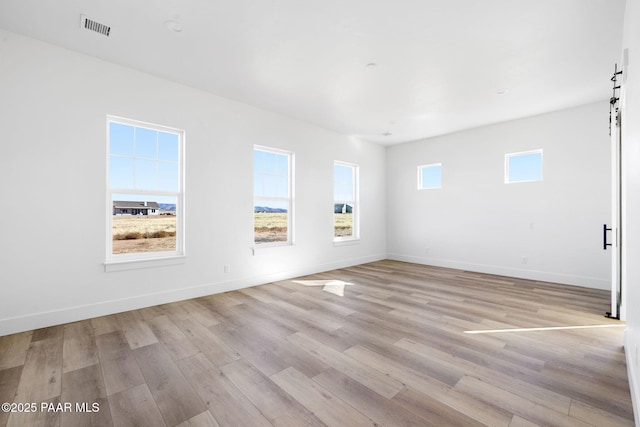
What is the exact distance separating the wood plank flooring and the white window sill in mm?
542

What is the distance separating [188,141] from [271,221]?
1888mm

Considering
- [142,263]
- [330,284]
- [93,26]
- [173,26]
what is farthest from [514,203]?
[93,26]

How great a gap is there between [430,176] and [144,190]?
578 cm

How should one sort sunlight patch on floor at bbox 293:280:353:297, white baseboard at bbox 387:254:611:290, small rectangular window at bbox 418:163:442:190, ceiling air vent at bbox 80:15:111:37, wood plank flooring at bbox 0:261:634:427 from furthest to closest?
small rectangular window at bbox 418:163:442:190 → white baseboard at bbox 387:254:611:290 → sunlight patch on floor at bbox 293:280:353:297 → ceiling air vent at bbox 80:15:111:37 → wood plank flooring at bbox 0:261:634:427

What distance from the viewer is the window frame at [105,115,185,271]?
3.45m

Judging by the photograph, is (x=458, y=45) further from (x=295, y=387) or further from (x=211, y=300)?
(x=211, y=300)

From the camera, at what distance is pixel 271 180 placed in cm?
514

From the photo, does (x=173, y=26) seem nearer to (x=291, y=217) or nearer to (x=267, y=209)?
(x=267, y=209)

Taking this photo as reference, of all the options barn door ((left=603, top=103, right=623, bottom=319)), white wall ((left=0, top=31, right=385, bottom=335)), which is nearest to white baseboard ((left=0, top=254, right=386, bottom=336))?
white wall ((left=0, top=31, right=385, bottom=335))

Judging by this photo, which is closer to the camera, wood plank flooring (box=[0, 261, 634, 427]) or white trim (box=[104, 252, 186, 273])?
wood plank flooring (box=[0, 261, 634, 427])

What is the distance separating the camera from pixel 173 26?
2.70 meters

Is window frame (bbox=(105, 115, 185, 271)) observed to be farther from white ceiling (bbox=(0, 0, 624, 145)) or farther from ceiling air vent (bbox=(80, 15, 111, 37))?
ceiling air vent (bbox=(80, 15, 111, 37))

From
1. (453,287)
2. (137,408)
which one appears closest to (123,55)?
(137,408)

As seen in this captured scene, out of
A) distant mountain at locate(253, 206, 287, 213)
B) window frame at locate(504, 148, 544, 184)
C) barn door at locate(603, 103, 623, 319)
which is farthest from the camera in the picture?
window frame at locate(504, 148, 544, 184)
